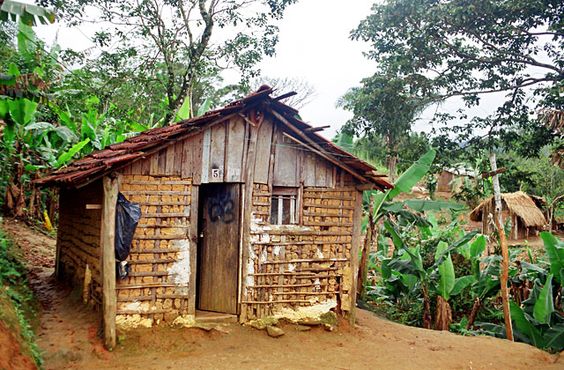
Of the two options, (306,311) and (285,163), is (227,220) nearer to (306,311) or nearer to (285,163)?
(285,163)

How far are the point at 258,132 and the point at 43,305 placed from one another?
4560 mm

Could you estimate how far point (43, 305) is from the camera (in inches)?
302

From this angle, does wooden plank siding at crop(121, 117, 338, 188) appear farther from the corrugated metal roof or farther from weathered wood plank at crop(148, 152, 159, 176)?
the corrugated metal roof

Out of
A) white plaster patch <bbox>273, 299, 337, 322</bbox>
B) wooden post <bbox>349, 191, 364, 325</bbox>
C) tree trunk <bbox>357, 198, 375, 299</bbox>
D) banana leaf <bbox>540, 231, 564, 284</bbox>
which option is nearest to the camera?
white plaster patch <bbox>273, 299, 337, 322</bbox>

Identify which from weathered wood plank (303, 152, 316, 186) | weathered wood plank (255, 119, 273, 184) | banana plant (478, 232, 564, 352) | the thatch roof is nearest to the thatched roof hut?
the thatch roof

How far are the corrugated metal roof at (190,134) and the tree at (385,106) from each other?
224 cm

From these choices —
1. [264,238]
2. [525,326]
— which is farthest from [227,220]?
[525,326]

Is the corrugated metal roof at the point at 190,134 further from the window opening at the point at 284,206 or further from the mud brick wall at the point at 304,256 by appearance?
the window opening at the point at 284,206

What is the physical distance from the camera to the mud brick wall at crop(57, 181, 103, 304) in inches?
277

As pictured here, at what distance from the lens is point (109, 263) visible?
6.18m

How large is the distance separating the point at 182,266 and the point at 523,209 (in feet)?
62.4

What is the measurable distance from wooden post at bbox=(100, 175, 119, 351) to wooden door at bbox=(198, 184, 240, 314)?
1687 millimetres

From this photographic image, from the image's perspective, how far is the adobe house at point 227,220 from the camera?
21.4 ft

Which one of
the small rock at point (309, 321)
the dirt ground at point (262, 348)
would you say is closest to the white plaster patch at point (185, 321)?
the dirt ground at point (262, 348)
